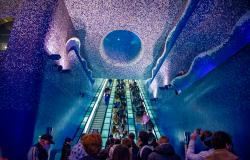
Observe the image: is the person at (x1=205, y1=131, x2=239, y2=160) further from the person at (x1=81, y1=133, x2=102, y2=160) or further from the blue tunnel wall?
the blue tunnel wall

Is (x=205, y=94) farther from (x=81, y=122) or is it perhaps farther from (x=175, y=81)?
(x=81, y=122)

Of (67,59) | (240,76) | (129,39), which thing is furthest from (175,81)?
(129,39)

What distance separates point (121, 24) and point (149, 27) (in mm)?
1319

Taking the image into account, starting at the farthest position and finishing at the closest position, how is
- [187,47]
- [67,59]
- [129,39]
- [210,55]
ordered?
[129,39], [67,59], [187,47], [210,55]

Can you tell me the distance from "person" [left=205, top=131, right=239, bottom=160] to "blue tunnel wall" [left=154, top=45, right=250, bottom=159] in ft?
5.06

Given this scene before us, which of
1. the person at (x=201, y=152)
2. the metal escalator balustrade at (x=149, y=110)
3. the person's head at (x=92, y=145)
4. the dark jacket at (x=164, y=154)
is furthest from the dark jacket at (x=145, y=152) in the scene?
the metal escalator balustrade at (x=149, y=110)

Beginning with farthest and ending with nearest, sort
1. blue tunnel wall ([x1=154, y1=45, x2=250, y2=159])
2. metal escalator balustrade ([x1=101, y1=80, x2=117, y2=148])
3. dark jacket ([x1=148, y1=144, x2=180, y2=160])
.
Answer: metal escalator balustrade ([x1=101, y1=80, x2=117, y2=148]) → blue tunnel wall ([x1=154, y1=45, x2=250, y2=159]) → dark jacket ([x1=148, y1=144, x2=180, y2=160])

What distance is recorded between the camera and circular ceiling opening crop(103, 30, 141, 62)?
14151 millimetres

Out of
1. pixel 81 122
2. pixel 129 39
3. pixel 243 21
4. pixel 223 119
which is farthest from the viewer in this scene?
pixel 129 39

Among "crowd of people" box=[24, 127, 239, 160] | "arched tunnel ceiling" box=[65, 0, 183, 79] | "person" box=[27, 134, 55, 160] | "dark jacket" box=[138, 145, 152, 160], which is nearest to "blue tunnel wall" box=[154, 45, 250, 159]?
"crowd of people" box=[24, 127, 239, 160]

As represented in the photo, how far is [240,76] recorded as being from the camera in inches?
167

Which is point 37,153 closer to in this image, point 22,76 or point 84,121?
point 22,76

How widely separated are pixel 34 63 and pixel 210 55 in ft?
14.1

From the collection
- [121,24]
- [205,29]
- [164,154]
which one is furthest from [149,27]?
[164,154]
